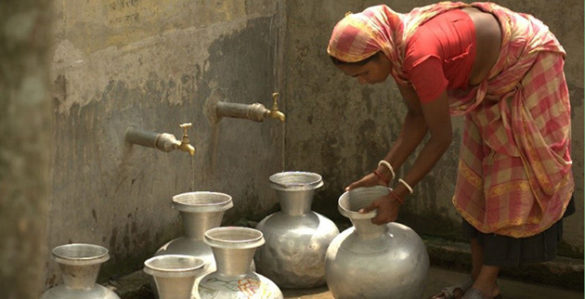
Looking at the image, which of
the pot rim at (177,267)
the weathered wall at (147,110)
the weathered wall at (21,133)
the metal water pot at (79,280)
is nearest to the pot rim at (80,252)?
the metal water pot at (79,280)

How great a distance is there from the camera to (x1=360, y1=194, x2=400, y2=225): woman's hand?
12.3 ft

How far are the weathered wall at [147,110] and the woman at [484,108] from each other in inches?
41.5

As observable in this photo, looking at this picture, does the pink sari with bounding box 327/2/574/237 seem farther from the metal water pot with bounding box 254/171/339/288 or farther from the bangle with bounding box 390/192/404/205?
the metal water pot with bounding box 254/171/339/288

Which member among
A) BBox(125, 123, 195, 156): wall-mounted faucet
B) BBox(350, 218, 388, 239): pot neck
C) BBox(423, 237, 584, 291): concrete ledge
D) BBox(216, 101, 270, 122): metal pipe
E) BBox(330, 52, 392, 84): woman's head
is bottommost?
BBox(423, 237, 584, 291): concrete ledge

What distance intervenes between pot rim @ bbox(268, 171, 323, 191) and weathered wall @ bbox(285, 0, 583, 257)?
0.73 meters

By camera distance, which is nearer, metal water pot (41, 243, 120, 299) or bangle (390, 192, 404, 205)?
metal water pot (41, 243, 120, 299)

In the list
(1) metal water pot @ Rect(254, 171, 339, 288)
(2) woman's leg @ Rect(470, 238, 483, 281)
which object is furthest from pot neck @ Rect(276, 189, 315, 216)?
(2) woman's leg @ Rect(470, 238, 483, 281)

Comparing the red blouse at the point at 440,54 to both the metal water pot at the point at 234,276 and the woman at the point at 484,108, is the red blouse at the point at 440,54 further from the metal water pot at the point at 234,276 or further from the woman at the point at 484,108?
the metal water pot at the point at 234,276

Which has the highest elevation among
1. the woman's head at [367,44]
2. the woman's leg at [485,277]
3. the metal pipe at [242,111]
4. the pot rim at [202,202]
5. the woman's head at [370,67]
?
the woman's head at [367,44]

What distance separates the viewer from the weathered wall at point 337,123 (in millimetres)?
4992

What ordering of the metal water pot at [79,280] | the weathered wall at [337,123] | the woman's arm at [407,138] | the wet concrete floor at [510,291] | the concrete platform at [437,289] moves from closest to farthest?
the metal water pot at [79,280]
the woman's arm at [407,138]
the concrete platform at [437,289]
the wet concrete floor at [510,291]
the weathered wall at [337,123]

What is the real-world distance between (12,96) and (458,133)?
13.5 ft

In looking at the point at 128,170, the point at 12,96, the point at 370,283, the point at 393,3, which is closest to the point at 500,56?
the point at 370,283

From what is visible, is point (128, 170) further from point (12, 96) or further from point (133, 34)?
point (12, 96)
